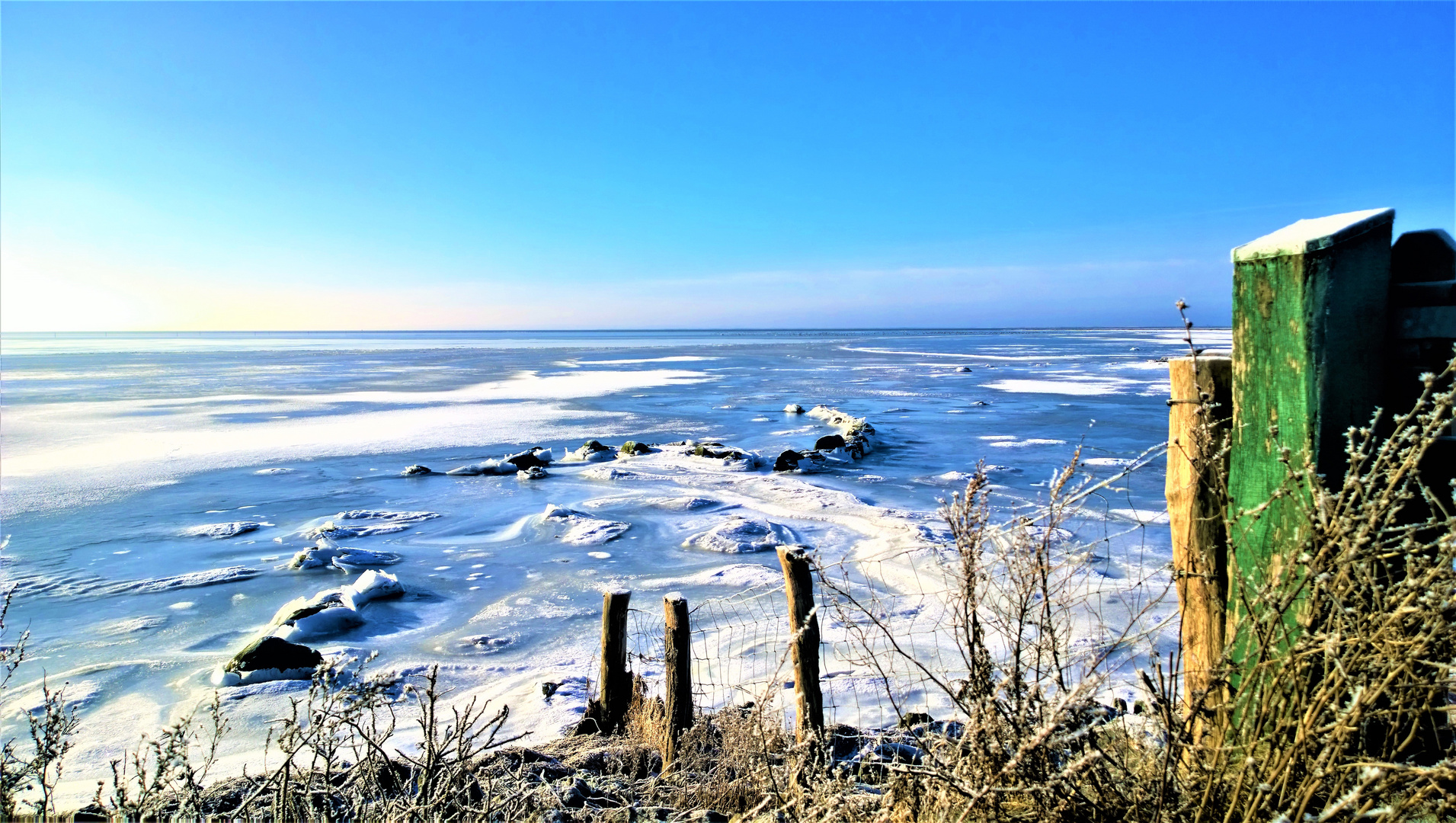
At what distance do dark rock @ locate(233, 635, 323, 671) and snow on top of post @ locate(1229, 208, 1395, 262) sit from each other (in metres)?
6.36

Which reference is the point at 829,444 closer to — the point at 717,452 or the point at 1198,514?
the point at 717,452

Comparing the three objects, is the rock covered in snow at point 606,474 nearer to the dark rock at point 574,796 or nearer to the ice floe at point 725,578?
the ice floe at point 725,578

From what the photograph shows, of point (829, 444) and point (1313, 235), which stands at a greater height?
point (1313, 235)

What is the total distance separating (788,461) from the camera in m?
14.6

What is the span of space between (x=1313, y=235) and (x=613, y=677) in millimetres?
4064

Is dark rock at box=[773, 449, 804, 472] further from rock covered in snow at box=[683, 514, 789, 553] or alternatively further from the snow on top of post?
the snow on top of post

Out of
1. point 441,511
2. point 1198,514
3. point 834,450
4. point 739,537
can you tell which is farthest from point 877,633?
point 834,450

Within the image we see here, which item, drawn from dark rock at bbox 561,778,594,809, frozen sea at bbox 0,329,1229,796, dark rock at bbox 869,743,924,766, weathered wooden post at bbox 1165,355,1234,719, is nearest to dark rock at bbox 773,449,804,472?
frozen sea at bbox 0,329,1229,796

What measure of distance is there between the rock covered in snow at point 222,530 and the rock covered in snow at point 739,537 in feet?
19.0

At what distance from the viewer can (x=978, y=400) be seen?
83.6ft

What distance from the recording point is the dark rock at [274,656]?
6.18m

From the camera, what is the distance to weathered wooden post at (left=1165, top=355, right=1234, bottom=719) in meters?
2.83

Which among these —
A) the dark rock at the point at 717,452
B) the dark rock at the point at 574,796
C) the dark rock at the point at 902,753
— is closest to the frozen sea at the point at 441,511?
the dark rock at the point at 717,452

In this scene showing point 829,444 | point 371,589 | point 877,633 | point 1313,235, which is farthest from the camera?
point 829,444
